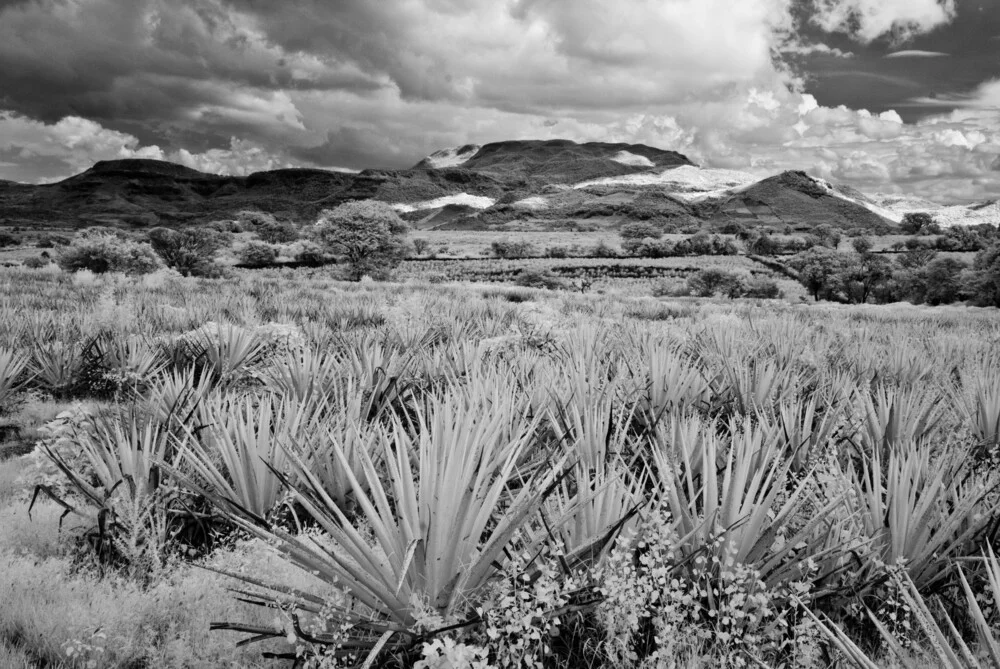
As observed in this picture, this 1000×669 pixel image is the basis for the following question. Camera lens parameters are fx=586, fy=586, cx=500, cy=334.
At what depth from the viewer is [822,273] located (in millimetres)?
73438

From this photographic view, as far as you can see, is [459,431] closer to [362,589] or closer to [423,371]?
[362,589]

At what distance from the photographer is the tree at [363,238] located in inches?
2095

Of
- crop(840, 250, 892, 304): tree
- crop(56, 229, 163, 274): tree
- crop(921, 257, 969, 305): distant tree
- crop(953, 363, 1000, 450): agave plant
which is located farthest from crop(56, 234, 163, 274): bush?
crop(840, 250, 892, 304): tree

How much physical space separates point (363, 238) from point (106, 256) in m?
20.9

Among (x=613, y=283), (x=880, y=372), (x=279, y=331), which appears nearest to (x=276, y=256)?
(x=613, y=283)

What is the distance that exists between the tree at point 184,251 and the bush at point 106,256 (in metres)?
6.10

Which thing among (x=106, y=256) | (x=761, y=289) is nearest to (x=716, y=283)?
(x=761, y=289)

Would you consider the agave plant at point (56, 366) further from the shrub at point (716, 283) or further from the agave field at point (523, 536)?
the shrub at point (716, 283)

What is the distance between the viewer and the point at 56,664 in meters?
2.46

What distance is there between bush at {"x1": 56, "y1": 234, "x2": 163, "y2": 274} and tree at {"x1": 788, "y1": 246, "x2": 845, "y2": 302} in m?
69.6

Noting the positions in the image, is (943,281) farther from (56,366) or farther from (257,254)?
(56,366)

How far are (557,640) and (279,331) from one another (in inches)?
268

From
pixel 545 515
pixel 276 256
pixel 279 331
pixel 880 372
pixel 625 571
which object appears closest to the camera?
pixel 625 571

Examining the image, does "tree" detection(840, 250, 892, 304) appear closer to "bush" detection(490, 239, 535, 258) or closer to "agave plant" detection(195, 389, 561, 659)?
"bush" detection(490, 239, 535, 258)
